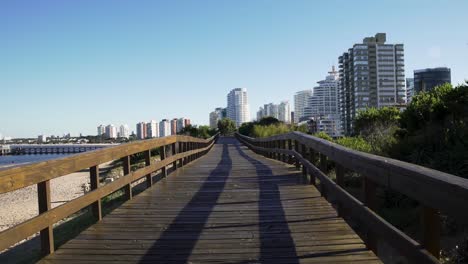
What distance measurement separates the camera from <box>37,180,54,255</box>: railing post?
179 inches

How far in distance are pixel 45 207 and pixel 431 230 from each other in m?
3.54

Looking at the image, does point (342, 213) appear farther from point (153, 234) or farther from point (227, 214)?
point (153, 234)

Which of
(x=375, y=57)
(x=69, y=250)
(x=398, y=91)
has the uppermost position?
(x=375, y=57)

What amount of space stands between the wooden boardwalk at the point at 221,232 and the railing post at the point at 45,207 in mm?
126

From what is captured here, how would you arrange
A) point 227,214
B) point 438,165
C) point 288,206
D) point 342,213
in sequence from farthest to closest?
1. point 438,165
2. point 288,206
3. point 227,214
4. point 342,213

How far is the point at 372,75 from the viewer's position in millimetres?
84312

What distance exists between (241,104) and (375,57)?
364ft

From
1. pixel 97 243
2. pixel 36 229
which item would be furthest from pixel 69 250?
pixel 36 229

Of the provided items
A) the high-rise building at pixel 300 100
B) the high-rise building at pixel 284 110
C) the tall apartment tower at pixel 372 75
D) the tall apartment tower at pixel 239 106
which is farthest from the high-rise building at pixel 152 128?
the tall apartment tower at pixel 372 75

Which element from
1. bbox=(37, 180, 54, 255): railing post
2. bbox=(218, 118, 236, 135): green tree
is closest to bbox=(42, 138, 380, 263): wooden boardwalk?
bbox=(37, 180, 54, 255): railing post

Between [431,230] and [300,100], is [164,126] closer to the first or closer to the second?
[300,100]

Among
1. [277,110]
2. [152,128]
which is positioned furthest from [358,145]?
[277,110]

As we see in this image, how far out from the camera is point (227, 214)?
6496 mm

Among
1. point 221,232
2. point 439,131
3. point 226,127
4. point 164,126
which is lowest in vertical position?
point 221,232
